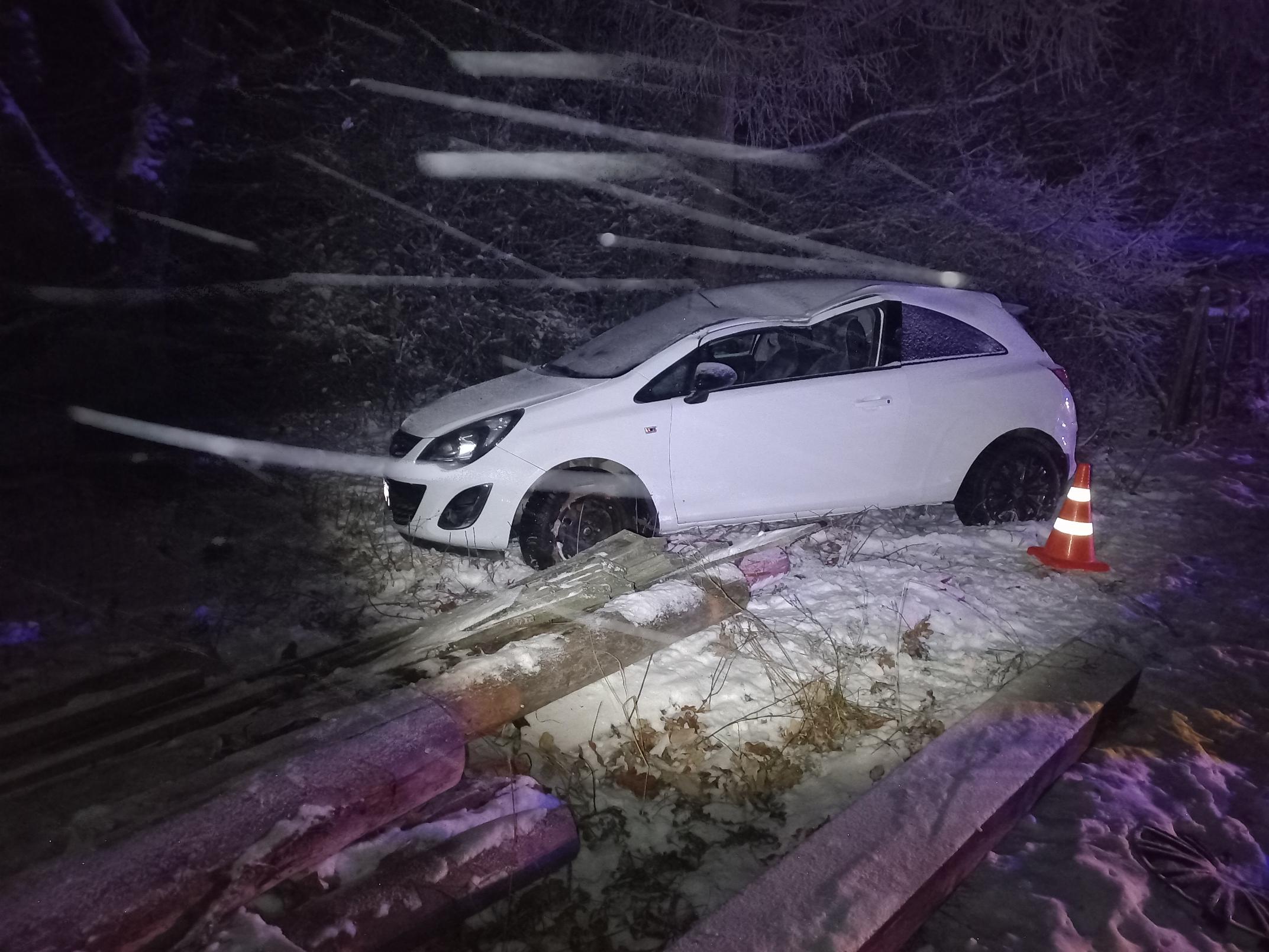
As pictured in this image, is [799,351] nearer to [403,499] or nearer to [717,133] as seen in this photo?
[403,499]

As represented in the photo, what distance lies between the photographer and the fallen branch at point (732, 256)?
33.3 feet

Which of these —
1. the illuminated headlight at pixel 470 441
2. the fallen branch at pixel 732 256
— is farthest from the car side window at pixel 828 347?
the fallen branch at pixel 732 256

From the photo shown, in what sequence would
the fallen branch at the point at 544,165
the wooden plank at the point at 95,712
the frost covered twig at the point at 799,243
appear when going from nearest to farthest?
the wooden plank at the point at 95,712 < the fallen branch at the point at 544,165 < the frost covered twig at the point at 799,243

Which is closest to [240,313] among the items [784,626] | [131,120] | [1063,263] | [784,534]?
[131,120]

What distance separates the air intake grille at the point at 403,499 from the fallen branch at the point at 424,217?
4998 mm

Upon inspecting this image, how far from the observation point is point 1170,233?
10039 millimetres

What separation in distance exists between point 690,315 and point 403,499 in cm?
223

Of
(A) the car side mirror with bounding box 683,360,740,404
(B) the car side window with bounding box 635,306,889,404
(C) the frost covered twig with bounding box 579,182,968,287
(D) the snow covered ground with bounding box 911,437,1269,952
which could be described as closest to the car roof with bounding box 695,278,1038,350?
(B) the car side window with bounding box 635,306,889,404

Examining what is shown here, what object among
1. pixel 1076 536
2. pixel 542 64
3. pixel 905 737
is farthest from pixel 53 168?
pixel 1076 536

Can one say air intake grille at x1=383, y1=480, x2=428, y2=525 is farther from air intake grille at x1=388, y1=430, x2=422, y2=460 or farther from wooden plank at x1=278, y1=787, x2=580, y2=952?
wooden plank at x1=278, y1=787, x2=580, y2=952

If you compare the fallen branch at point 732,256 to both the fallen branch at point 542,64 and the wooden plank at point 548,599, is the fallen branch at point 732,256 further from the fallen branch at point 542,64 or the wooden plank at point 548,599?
the wooden plank at point 548,599

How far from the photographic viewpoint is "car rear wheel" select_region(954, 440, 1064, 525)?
571cm

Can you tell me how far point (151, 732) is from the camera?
3.59m

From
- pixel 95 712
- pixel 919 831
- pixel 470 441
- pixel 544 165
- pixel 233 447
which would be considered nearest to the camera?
pixel 919 831
